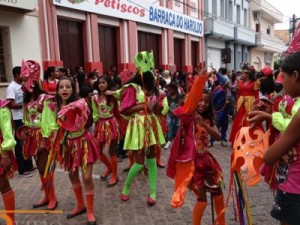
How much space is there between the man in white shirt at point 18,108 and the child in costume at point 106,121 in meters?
1.30

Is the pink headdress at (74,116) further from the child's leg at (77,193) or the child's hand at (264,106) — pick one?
the child's hand at (264,106)

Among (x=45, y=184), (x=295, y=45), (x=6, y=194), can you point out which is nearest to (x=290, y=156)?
(x=295, y=45)

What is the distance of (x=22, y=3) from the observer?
866cm

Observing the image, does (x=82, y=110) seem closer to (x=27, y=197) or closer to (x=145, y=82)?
(x=145, y=82)

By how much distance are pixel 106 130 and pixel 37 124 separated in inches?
45.1

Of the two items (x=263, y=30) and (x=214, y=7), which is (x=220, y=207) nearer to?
(x=214, y=7)

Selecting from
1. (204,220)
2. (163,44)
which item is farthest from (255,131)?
(163,44)

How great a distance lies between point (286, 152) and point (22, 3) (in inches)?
328

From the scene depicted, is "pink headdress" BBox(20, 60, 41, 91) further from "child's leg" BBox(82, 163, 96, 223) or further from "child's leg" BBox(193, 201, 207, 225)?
"child's leg" BBox(193, 201, 207, 225)

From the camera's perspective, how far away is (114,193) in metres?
4.74

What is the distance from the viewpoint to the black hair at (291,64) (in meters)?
1.96

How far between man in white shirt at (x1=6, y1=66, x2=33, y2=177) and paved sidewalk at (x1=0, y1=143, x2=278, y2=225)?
1.13 ft

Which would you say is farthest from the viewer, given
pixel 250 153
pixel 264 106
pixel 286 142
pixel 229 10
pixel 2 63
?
pixel 229 10

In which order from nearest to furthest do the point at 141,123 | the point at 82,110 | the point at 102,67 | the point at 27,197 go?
the point at 82,110 < the point at 141,123 < the point at 27,197 < the point at 102,67
